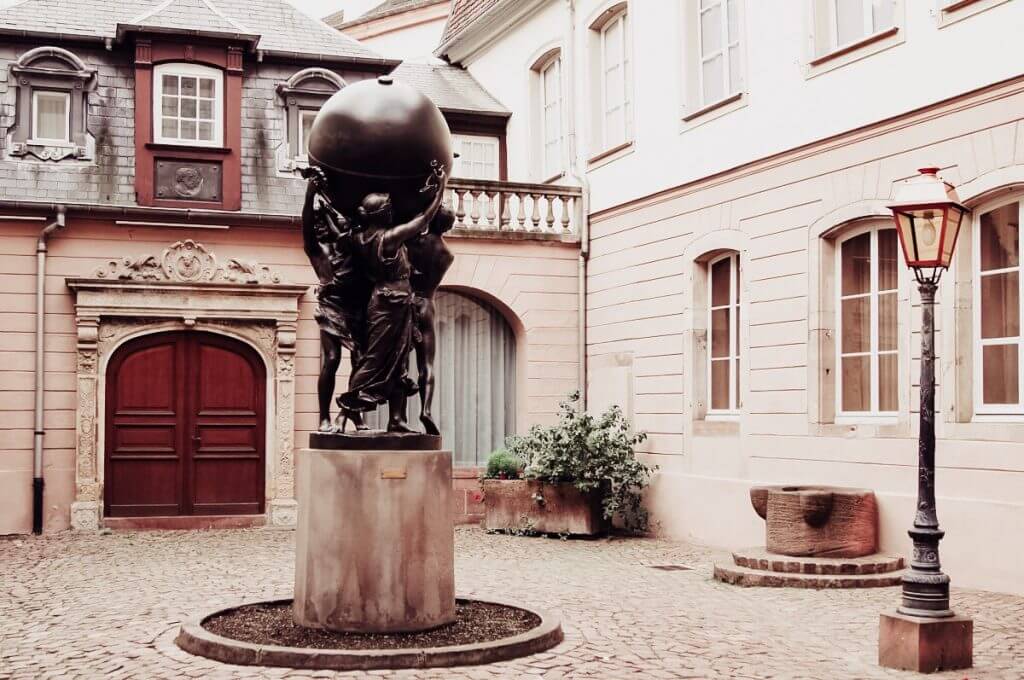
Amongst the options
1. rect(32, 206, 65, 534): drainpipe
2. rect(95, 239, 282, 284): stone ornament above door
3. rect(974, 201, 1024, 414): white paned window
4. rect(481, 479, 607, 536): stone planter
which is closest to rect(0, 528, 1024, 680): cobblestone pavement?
rect(481, 479, 607, 536): stone planter

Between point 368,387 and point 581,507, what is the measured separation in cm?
743

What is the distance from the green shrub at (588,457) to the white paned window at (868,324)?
3.31 metres

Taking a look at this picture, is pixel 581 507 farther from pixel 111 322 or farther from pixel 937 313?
pixel 111 322

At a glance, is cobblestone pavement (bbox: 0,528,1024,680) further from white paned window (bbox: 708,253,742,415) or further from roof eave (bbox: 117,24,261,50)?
roof eave (bbox: 117,24,261,50)

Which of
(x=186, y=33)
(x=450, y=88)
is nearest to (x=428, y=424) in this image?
(x=186, y=33)

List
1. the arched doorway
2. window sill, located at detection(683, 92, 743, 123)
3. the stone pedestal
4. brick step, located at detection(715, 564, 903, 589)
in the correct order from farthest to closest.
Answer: the arched doorway, window sill, located at detection(683, 92, 743, 123), brick step, located at detection(715, 564, 903, 589), the stone pedestal

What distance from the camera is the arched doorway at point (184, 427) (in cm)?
1695

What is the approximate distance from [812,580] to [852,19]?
5.82m

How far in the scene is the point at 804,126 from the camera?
45.2ft

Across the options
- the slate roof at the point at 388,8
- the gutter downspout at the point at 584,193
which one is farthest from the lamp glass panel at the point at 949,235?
the slate roof at the point at 388,8

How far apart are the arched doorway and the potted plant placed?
3.53 m

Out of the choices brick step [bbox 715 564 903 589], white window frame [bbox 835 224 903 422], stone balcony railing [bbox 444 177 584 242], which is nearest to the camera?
brick step [bbox 715 564 903 589]

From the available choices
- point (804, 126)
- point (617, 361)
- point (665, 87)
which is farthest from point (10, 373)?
point (804, 126)

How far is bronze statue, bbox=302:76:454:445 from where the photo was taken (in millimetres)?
8266
